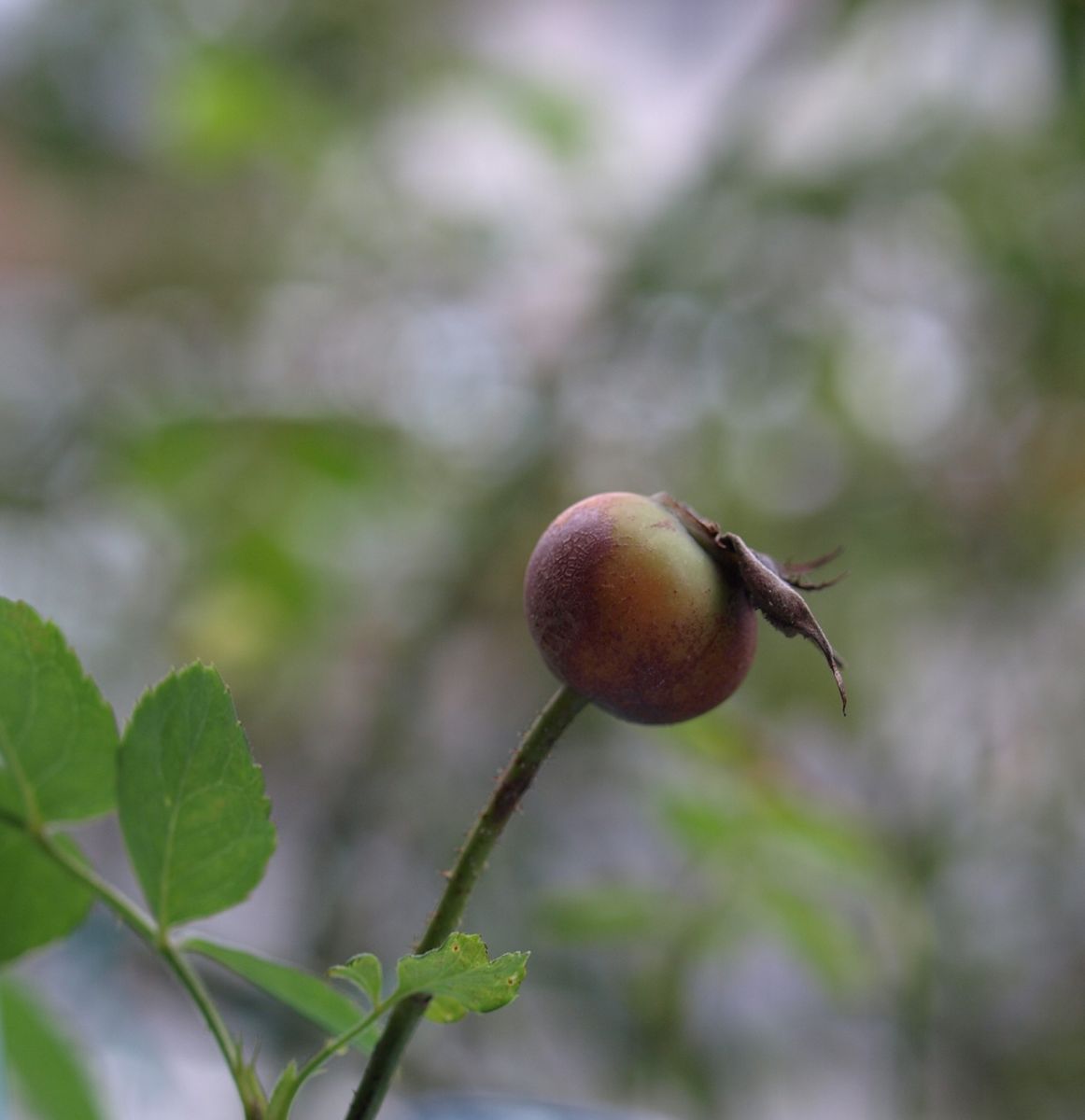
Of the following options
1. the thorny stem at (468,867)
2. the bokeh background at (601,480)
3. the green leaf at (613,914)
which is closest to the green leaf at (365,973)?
the thorny stem at (468,867)

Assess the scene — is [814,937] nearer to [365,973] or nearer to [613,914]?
[613,914]

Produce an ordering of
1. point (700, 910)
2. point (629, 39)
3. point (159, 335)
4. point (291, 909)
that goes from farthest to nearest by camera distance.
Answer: point (629, 39), point (159, 335), point (291, 909), point (700, 910)

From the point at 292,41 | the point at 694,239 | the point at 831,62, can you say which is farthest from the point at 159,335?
the point at 831,62

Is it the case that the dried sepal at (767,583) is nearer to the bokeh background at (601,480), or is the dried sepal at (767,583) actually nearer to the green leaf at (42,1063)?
the green leaf at (42,1063)

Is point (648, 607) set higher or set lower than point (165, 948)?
higher

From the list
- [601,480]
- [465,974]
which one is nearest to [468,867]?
[465,974]

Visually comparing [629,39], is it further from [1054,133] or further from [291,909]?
[291,909]
